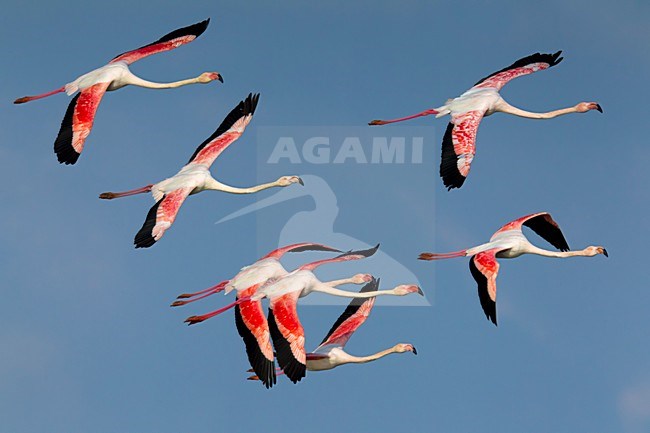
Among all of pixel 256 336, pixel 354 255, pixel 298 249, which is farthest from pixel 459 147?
pixel 256 336

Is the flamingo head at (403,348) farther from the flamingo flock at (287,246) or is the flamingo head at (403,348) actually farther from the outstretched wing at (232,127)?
the outstretched wing at (232,127)

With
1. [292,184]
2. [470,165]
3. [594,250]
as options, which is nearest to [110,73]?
[292,184]

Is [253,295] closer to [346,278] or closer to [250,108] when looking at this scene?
[346,278]

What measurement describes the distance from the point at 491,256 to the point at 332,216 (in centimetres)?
616

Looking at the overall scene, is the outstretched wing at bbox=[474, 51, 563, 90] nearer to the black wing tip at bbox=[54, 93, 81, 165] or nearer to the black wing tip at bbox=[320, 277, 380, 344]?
the black wing tip at bbox=[320, 277, 380, 344]

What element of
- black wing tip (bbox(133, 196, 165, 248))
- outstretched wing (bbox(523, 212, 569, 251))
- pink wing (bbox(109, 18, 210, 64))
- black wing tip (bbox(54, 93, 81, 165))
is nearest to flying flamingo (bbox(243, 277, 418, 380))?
outstretched wing (bbox(523, 212, 569, 251))

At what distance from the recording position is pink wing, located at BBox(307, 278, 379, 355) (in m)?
49.5

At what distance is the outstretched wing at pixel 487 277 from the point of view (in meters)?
45.0

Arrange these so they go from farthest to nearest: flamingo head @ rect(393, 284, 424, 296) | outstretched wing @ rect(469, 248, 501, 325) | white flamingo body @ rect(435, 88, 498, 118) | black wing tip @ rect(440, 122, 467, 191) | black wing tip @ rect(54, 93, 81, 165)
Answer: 1. white flamingo body @ rect(435, 88, 498, 118)
2. flamingo head @ rect(393, 284, 424, 296)
3. black wing tip @ rect(54, 93, 81, 165)
4. black wing tip @ rect(440, 122, 467, 191)
5. outstretched wing @ rect(469, 248, 501, 325)

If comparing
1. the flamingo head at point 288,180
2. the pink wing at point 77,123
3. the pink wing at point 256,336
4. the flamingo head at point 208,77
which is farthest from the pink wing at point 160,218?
the flamingo head at point 208,77

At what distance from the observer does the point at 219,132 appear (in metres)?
53.2

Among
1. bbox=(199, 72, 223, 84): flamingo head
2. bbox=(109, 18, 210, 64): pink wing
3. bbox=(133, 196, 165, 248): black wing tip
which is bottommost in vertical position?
bbox=(133, 196, 165, 248): black wing tip

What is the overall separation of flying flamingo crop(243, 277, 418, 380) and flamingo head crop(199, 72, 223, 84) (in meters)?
8.88

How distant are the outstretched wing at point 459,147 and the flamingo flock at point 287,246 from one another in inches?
1.1
